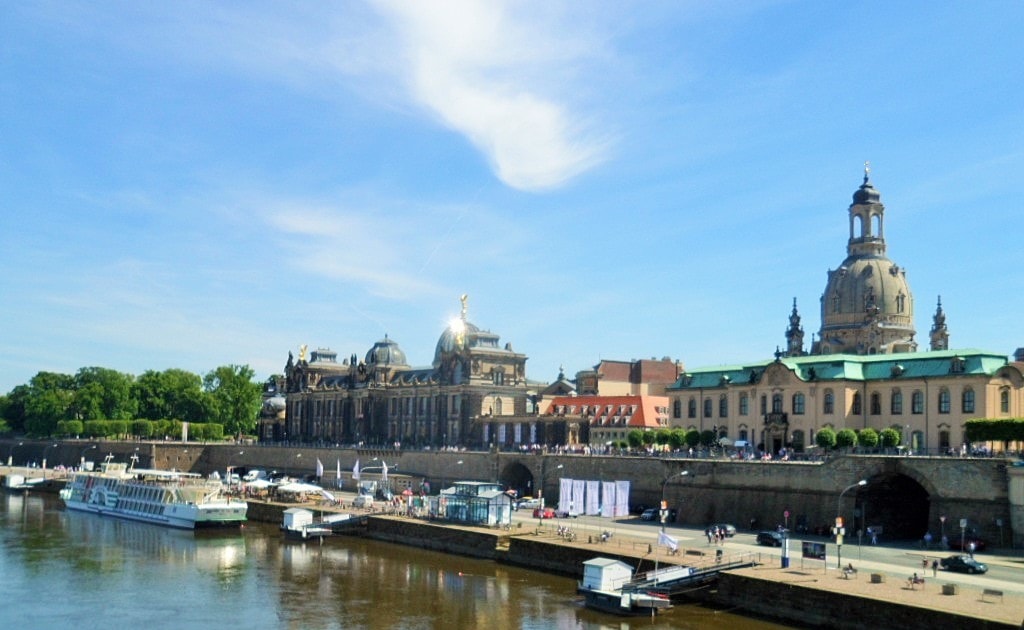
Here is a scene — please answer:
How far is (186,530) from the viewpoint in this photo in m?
84.1

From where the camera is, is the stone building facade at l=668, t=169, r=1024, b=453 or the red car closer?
the stone building facade at l=668, t=169, r=1024, b=453

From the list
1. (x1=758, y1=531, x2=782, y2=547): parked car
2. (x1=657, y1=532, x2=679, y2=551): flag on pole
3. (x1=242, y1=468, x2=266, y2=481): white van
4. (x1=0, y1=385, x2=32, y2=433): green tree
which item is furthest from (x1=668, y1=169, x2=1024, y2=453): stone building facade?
(x1=0, y1=385, x2=32, y2=433): green tree

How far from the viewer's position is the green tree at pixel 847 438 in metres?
Answer: 71.9

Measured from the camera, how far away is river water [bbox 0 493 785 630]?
47031mm

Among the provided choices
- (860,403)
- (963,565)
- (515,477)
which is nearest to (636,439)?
(515,477)

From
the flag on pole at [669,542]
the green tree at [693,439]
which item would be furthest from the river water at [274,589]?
the green tree at [693,439]

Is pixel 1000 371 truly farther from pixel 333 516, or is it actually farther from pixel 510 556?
pixel 333 516

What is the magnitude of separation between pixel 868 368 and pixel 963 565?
31135 mm

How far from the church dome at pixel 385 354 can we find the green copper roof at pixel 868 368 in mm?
69317

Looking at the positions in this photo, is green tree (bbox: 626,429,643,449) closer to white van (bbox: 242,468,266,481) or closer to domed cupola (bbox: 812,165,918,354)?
domed cupola (bbox: 812,165,918,354)

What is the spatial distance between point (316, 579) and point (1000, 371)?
1800 inches

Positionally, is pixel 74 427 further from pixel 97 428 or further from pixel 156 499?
pixel 156 499

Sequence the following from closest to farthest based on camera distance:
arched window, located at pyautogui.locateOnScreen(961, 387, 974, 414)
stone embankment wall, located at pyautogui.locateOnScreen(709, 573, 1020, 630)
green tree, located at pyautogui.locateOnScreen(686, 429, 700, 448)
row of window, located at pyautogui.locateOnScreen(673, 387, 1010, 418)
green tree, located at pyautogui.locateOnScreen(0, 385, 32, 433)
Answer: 1. stone embankment wall, located at pyautogui.locateOnScreen(709, 573, 1020, 630)
2. arched window, located at pyautogui.locateOnScreen(961, 387, 974, 414)
3. row of window, located at pyautogui.locateOnScreen(673, 387, 1010, 418)
4. green tree, located at pyautogui.locateOnScreen(686, 429, 700, 448)
5. green tree, located at pyautogui.locateOnScreen(0, 385, 32, 433)

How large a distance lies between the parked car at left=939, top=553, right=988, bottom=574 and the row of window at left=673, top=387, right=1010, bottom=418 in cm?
2234
